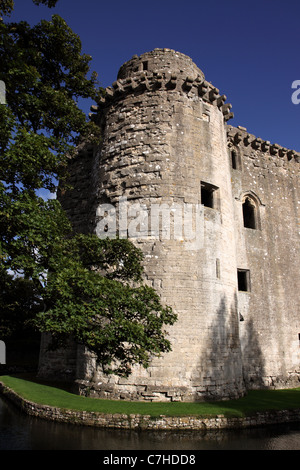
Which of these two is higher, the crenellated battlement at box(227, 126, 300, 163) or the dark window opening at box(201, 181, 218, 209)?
the crenellated battlement at box(227, 126, 300, 163)

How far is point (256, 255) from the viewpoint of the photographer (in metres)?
15.9

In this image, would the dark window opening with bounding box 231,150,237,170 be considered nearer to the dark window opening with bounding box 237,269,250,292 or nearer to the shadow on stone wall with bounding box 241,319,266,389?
the dark window opening with bounding box 237,269,250,292

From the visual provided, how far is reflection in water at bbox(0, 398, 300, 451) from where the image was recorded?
6719 millimetres

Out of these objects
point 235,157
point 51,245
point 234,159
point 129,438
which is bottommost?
point 129,438

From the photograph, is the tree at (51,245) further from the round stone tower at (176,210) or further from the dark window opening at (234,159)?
the dark window opening at (234,159)

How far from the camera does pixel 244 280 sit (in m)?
15.5

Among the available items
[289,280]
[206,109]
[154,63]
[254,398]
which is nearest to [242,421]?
[254,398]

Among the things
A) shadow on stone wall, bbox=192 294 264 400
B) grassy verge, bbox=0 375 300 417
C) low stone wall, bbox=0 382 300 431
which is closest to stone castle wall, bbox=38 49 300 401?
shadow on stone wall, bbox=192 294 264 400

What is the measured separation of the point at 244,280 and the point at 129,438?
975cm

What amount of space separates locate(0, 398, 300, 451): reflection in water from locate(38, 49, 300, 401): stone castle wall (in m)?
2.11

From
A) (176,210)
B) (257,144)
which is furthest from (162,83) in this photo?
(257,144)

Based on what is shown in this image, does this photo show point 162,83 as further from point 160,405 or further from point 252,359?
point 252,359

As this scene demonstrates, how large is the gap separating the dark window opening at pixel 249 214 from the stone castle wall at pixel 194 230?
0.62 ft

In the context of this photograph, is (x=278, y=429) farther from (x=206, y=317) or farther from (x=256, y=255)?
(x=256, y=255)
